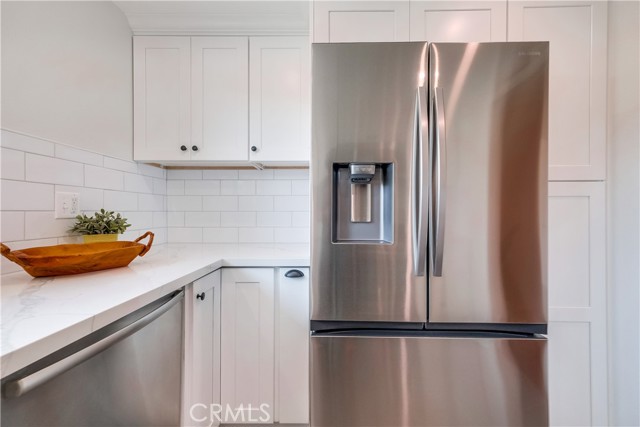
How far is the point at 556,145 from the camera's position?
1232 mm

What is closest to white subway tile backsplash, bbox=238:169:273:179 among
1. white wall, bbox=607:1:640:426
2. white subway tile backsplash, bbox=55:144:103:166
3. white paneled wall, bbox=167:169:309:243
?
white paneled wall, bbox=167:169:309:243

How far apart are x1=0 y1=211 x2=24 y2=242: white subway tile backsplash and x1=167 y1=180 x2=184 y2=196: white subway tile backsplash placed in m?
0.91

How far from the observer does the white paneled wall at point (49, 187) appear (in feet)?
3.20

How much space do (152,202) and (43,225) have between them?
0.68 meters

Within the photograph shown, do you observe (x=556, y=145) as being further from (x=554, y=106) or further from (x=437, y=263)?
(x=437, y=263)

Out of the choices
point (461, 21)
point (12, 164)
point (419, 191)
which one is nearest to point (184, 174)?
point (12, 164)

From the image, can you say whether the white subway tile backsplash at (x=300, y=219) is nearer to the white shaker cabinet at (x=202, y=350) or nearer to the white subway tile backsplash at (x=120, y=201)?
the white shaker cabinet at (x=202, y=350)

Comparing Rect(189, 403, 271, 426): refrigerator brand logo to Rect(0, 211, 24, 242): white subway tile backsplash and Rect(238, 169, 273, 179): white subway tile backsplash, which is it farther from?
Rect(238, 169, 273, 179): white subway tile backsplash

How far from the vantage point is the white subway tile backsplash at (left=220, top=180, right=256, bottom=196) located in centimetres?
191

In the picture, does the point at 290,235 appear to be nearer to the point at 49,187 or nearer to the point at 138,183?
the point at 138,183

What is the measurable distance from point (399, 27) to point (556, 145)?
864 mm

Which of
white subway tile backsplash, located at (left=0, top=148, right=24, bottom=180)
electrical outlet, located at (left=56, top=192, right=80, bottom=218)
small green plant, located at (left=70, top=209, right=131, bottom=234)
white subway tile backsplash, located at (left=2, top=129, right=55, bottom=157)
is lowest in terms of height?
small green plant, located at (left=70, top=209, right=131, bottom=234)

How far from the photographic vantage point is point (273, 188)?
190 cm

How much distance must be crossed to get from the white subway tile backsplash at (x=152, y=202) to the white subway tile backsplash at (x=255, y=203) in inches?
19.6
